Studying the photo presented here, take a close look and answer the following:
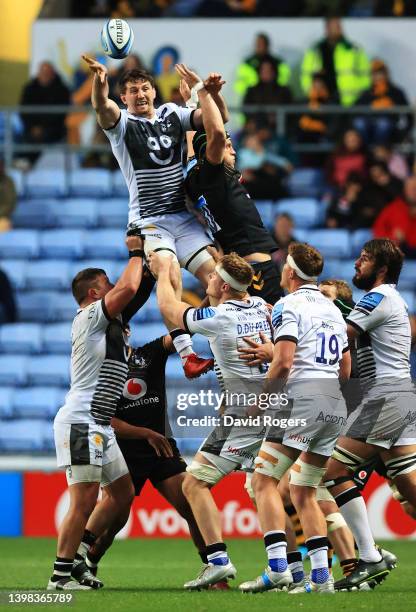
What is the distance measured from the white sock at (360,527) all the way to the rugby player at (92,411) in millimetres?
1456

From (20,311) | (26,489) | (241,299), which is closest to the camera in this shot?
(241,299)

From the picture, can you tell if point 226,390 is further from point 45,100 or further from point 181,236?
point 45,100

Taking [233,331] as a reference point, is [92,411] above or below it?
below

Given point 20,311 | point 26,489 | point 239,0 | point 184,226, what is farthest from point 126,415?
point 239,0

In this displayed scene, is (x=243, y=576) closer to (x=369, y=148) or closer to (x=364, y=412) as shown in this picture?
(x=364, y=412)

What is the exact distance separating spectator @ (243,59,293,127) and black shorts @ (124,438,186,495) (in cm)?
812

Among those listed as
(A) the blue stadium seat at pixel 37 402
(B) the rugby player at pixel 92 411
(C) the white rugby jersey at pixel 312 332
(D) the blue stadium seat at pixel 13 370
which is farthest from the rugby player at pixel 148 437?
(D) the blue stadium seat at pixel 13 370

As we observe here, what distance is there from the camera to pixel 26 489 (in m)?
15.2

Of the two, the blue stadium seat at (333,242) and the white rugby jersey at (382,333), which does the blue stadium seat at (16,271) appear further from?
the white rugby jersey at (382,333)

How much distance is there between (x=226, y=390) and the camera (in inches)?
389

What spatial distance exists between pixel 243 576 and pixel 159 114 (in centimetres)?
326

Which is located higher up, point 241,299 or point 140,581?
point 241,299

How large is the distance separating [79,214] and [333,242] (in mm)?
3084

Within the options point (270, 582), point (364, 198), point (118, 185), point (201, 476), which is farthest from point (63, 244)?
point (270, 582)
